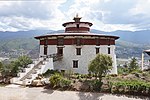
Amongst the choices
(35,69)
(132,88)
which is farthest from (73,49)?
(132,88)

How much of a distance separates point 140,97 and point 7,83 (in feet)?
50.4

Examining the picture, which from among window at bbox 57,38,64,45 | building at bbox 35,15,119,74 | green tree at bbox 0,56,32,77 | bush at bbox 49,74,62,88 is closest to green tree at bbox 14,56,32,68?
green tree at bbox 0,56,32,77

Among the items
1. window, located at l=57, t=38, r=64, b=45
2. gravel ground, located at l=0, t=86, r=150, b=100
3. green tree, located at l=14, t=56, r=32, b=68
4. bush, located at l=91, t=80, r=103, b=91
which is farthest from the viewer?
window, located at l=57, t=38, r=64, b=45

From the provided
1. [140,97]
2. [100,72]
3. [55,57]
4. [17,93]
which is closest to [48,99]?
[17,93]

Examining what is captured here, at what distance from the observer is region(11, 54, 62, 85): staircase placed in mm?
28172

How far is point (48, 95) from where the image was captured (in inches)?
916

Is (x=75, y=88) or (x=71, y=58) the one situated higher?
(x=71, y=58)

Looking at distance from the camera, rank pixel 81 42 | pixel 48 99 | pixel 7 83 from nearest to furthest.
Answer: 1. pixel 48 99
2. pixel 7 83
3. pixel 81 42

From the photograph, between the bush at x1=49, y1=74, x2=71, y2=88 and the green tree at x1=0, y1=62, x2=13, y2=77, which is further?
the green tree at x1=0, y1=62, x2=13, y2=77

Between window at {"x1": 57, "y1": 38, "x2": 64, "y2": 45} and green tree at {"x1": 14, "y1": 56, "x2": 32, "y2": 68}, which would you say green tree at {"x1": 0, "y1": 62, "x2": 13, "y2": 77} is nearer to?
green tree at {"x1": 14, "y1": 56, "x2": 32, "y2": 68}

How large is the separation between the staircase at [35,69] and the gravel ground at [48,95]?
3363 mm

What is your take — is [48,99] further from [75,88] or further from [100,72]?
[100,72]

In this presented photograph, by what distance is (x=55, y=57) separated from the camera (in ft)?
114

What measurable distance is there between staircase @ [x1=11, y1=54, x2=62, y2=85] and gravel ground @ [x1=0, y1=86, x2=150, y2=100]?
11.0ft
